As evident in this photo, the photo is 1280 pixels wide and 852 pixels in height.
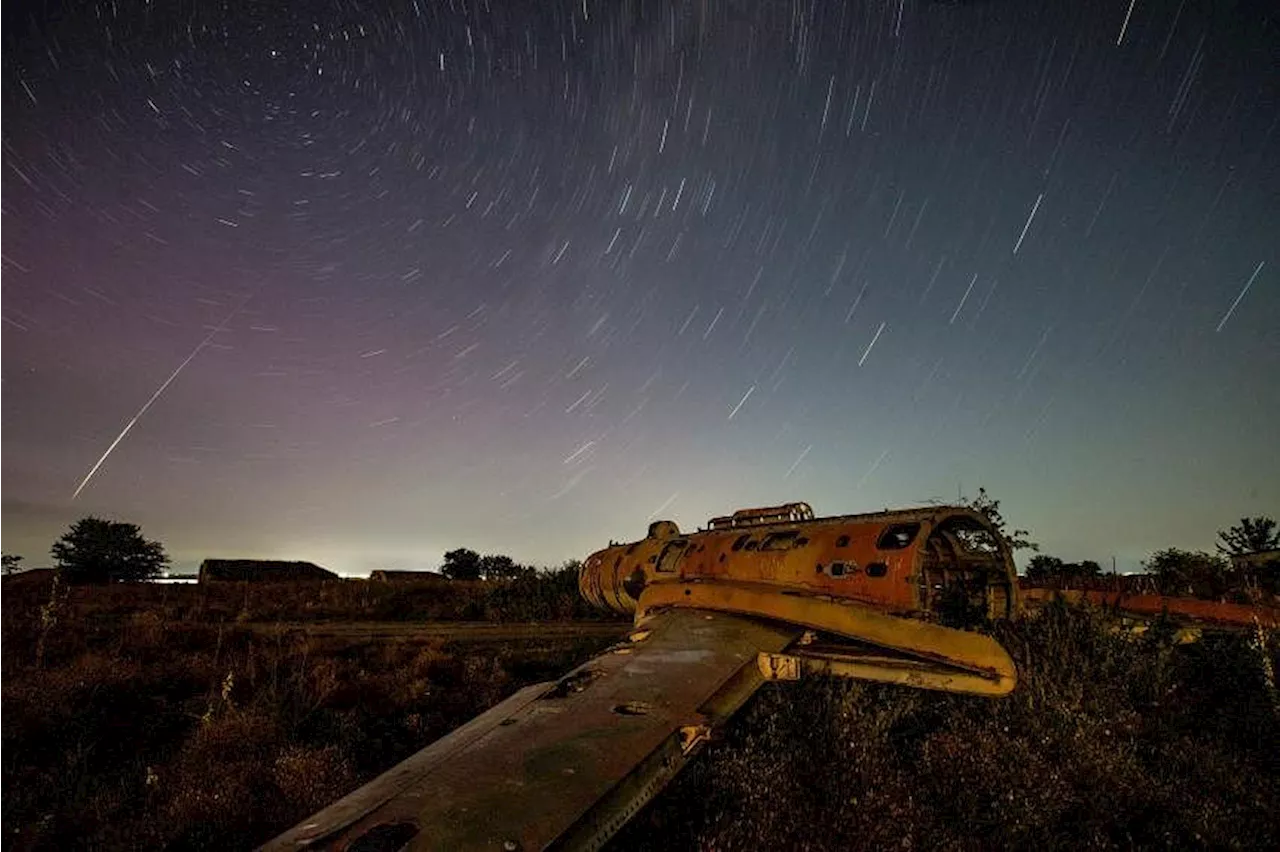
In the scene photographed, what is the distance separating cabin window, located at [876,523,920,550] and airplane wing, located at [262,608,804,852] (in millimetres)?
2191

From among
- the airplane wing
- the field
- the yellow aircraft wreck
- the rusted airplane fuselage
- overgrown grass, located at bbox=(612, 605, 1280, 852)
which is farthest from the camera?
the rusted airplane fuselage

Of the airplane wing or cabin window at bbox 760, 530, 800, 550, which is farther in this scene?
cabin window at bbox 760, 530, 800, 550

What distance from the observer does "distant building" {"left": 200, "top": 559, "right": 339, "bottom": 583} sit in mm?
25719

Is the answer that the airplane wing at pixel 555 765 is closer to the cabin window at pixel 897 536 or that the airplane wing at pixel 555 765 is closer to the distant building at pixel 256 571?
the cabin window at pixel 897 536

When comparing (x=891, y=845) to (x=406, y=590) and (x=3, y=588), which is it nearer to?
(x=406, y=590)

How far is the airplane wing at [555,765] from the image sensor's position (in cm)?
305

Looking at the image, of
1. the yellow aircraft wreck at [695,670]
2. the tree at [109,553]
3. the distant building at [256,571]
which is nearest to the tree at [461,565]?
the distant building at [256,571]

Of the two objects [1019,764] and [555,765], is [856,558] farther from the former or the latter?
[555,765]

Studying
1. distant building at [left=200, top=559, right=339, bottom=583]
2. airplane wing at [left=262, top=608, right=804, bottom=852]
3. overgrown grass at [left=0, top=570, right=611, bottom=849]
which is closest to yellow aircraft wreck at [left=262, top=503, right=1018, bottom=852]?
airplane wing at [left=262, top=608, right=804, bottom=852]

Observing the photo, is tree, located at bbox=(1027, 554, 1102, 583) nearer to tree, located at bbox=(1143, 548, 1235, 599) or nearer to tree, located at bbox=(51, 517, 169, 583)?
tree, located at bbox=(1143, 548, 1235, 599)

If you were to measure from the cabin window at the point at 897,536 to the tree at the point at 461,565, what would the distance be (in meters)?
36.3

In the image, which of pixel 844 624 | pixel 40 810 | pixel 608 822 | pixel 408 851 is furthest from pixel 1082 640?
pixel 40 810

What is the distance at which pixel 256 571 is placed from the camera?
90.6 feet

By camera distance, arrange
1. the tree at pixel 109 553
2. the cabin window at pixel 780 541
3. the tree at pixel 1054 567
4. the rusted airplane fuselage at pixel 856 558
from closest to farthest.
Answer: the rusted airplane fuselage at pixel 856 558, the cabin window at pixel 780 541, the tree at pixel 1054 567, the tree at pixel 109 553
